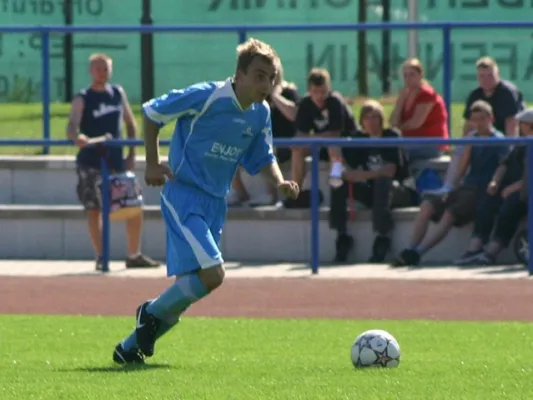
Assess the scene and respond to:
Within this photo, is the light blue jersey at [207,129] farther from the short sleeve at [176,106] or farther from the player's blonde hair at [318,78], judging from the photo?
the player's blonde hair at [318,78]

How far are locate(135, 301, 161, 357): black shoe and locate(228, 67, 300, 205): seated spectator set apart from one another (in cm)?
725

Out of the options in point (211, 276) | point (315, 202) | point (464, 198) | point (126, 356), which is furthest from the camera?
point (315, 202)

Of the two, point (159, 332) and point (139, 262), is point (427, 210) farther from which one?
point (159, 332)

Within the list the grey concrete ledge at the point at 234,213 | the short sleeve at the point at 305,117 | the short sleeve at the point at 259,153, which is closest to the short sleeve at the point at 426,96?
the short sleeve at the point at 305,117

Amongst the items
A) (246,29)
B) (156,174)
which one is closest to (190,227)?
(156,174)

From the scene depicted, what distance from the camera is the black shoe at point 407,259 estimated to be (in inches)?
573

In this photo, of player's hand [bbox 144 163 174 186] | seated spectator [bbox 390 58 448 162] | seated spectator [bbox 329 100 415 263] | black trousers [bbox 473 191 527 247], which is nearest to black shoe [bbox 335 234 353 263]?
seated spectator [bbox 329 100 415 263]

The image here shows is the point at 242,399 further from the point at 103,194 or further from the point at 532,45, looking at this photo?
the point at 532,45

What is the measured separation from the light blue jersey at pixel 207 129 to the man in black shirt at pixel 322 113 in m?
7.05

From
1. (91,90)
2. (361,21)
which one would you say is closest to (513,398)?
(91,90)

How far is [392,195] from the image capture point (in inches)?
584

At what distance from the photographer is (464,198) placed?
14508 mm

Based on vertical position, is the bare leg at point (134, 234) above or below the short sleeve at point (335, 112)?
below

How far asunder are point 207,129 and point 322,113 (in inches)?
287
